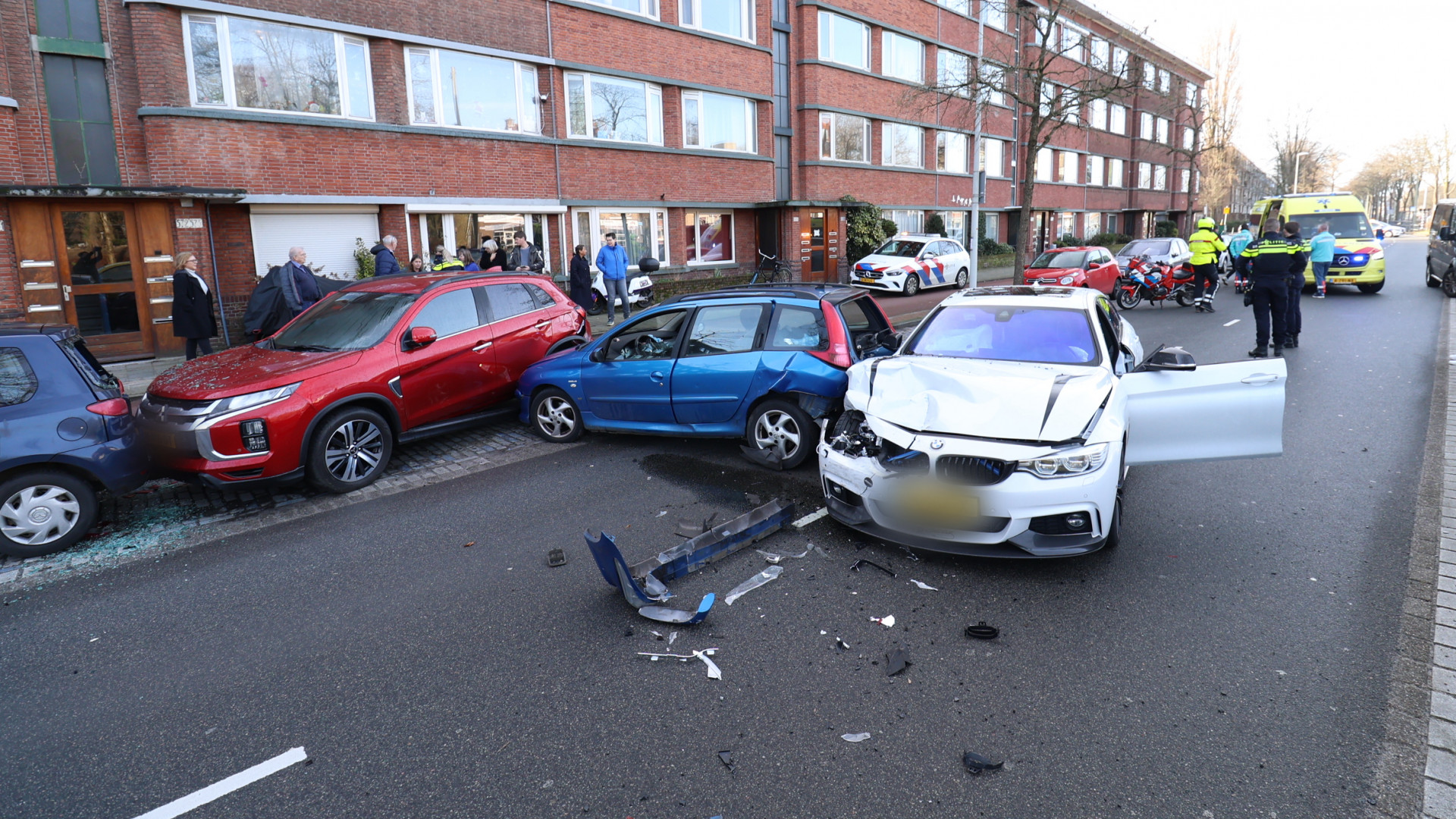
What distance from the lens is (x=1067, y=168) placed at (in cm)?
Answer: 4169

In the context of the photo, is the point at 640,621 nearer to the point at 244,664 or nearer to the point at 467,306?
the point at 244,664

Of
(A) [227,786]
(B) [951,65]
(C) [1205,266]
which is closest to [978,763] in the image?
(A) [227,786]

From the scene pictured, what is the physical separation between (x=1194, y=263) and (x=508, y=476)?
16402 mm

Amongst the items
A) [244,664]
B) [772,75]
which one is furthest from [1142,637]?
[772,75]

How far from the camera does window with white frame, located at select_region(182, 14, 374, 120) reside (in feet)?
44.1

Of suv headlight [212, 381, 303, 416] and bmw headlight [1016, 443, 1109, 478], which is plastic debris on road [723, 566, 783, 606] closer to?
bmw headlight [1016, 443, 1109, 478]

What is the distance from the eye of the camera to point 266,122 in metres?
14.0

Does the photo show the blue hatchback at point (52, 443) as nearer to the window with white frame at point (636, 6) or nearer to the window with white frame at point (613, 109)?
the window with white frame at point (613, 109)

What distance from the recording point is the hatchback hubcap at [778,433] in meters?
6.97

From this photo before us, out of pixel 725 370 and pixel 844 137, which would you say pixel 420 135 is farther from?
pixel 844 137

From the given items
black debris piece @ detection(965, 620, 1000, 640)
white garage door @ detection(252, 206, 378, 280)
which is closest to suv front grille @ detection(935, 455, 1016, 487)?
black debris piece @ detection(965, 620, 1000, 640)

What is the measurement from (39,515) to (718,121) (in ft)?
63.9

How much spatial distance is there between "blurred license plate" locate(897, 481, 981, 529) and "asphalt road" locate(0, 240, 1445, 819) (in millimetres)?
375

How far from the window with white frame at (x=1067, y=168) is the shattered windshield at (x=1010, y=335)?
127 ft
